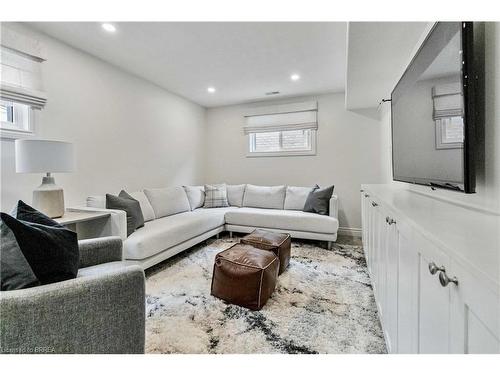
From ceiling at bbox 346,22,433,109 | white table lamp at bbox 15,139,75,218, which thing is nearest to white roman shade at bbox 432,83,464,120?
ceiling at bbox 346,22,433,109

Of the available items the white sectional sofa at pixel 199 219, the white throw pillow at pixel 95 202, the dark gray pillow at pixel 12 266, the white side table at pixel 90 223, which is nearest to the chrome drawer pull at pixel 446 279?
the dark gray pillow at pixel 12 266

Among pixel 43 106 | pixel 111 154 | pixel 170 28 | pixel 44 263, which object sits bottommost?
pixel 44 263

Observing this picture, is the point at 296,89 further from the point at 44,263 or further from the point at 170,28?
the point at 44,263

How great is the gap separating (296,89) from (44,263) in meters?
3.71

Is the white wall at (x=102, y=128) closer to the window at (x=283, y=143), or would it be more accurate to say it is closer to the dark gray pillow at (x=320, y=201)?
the window at (x=283, y=143)

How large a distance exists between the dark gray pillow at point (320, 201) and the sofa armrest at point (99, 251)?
254 cm

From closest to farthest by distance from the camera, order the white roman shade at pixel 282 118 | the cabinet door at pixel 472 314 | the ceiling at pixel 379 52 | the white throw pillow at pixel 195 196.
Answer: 1. the cabinet door at pixel 472 314
2. the ceiling at pixel 379 52
3. the white throw pillow at pixel 195 196
4. the white roman shade at pixel 282 118

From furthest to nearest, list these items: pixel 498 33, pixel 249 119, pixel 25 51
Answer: pixel 249 119
pixel 25 51
pixel 498 33

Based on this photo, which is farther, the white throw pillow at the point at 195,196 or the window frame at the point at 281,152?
the window frame at the point at 281,152

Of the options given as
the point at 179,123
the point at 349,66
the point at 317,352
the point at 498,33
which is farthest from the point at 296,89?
the point at 317,352

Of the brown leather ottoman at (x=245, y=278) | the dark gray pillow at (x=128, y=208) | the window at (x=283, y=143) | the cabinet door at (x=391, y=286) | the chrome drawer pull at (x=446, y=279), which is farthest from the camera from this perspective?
the window at (x=283, y=143)

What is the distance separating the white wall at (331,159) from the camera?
3740 millimetres

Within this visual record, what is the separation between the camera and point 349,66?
7.25 ft

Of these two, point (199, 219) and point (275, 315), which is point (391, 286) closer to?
point (275, 315)
